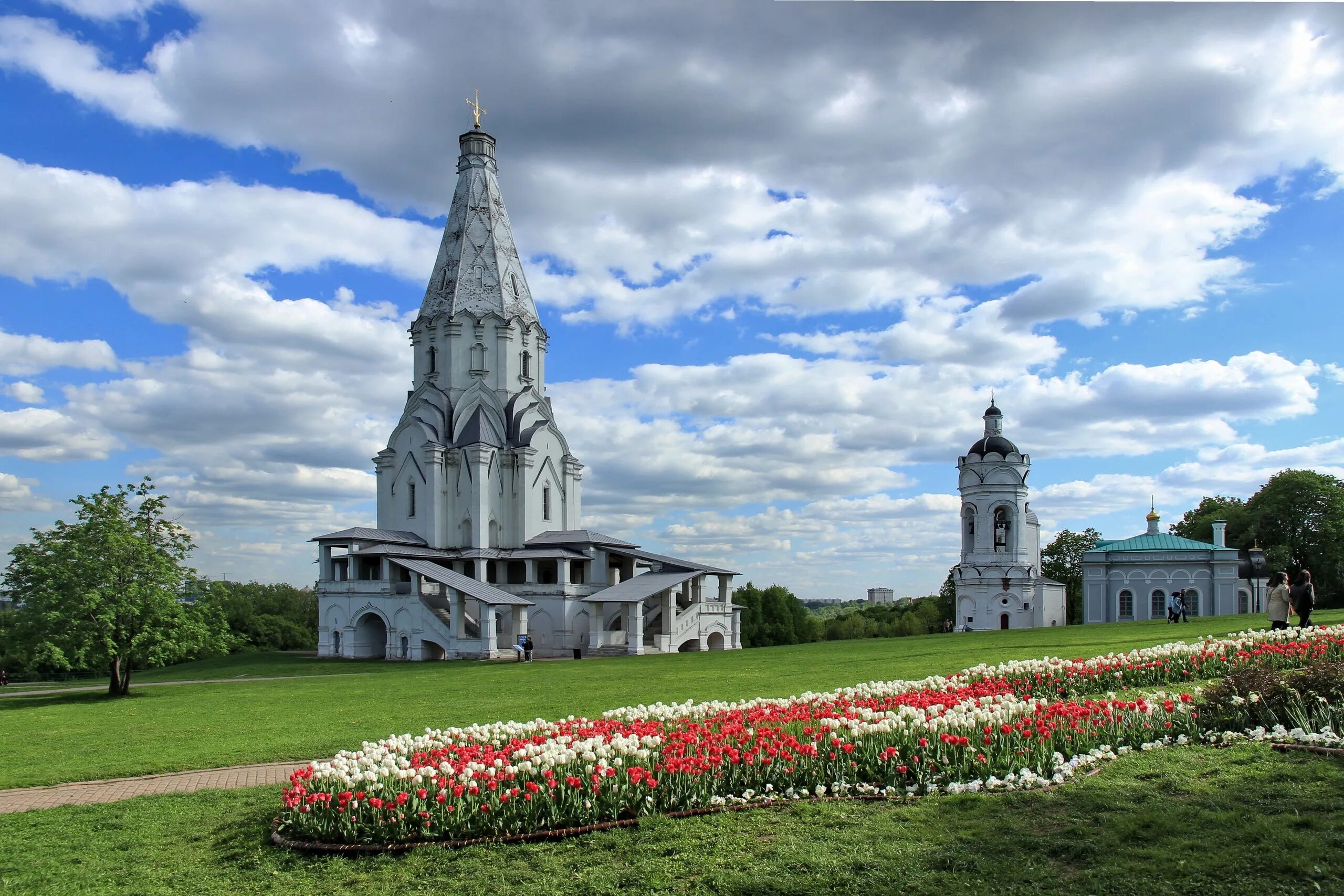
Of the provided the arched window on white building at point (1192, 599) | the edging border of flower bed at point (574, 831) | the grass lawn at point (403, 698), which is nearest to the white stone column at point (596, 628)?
the grass lawn at point (403, 698)

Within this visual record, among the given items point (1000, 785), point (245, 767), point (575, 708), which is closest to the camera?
point (1000, 785)

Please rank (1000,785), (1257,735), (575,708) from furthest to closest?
(575,708)
(1257,735)
(1000,785)

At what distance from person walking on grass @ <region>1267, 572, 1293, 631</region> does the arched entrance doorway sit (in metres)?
32.4

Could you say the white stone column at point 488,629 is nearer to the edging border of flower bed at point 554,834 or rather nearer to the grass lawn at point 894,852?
the grass lawn at point 894,852

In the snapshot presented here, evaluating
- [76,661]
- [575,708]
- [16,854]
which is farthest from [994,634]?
[16,854]

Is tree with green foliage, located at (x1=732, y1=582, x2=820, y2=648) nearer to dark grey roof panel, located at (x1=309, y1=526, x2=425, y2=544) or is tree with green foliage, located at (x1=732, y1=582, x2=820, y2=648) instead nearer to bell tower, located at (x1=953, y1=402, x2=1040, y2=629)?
bell tower, located at (x1=953, y1=402, x2=1040, y2=629)

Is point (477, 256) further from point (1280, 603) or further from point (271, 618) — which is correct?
point (1280, 603)

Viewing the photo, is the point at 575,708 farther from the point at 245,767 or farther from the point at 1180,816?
the point at 1180,816

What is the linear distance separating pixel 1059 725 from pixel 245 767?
932 centimetres

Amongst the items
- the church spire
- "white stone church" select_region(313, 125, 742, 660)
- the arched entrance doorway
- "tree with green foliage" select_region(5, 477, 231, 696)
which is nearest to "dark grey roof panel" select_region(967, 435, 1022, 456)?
Answer: "white stone church" select_region(313, 125, 742, 660)

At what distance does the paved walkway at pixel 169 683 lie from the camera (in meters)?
26.8

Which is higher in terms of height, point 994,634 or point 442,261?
point 442,261

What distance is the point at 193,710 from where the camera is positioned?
64.2 feet

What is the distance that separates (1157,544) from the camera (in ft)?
164
